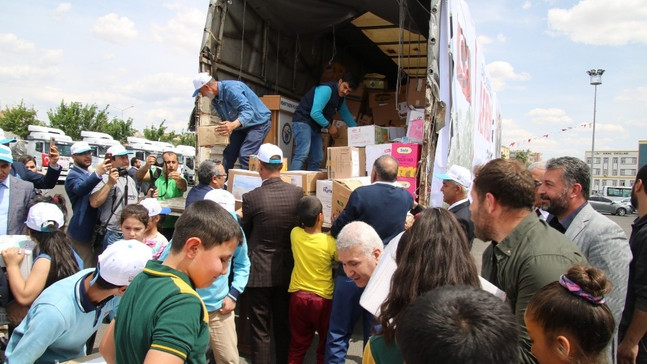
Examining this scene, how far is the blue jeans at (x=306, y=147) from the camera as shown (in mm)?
5480

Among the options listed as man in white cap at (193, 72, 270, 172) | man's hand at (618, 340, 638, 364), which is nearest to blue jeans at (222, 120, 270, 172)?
man in white cap at (193, 72, 270, 172)

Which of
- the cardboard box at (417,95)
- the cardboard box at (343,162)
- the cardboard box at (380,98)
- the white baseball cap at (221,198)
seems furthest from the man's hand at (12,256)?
the cardboard box at (380,98)

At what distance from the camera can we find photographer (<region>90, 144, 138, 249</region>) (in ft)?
13.8

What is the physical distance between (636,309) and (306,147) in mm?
3853

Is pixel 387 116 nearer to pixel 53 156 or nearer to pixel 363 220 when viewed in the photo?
pixel 363 220

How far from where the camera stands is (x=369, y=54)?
8.84 metres

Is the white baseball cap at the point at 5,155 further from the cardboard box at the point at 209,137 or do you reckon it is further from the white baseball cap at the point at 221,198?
the white baseball cap at the point at 221,198

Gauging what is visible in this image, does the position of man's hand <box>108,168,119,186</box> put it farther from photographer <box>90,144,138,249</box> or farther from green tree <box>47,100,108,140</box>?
green tree <box>47,100,108,140</box>

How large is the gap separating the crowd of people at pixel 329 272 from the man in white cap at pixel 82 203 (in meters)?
0.02

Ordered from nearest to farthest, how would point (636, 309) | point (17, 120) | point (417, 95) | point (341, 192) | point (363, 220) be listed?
1. point (636, 309)
2. point (363, 220)
3. point (341, 192)
4. point (417, 95)
5. point (17, 120)

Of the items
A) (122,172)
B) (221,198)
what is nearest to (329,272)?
(221,198)

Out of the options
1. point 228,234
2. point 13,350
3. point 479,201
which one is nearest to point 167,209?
point 13,350

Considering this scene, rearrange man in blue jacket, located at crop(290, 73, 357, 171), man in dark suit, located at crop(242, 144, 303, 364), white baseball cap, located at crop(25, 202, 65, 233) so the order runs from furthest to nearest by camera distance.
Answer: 1. man in blue jacket, located at crop(290, 73, 357, 171)
2. man in dark suit, located at crop(242, 144, 303, 364)
3. white baseball cap, located at crop(25, 202, 65, 233)

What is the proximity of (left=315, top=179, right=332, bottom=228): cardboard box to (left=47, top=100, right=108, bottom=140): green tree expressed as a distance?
41.3 metres
